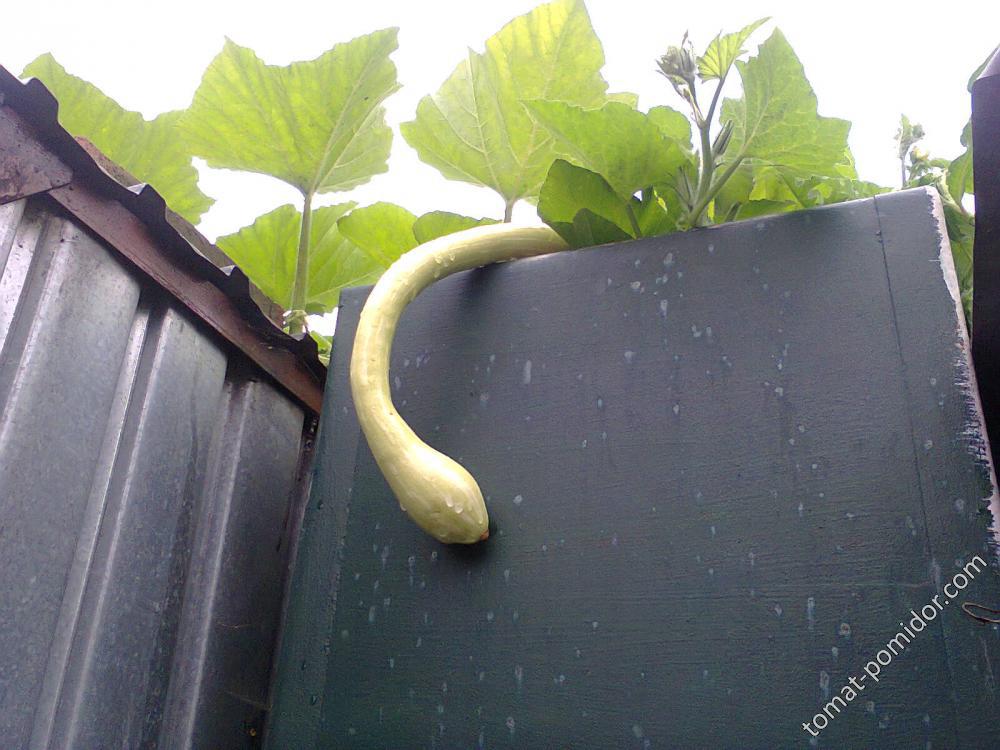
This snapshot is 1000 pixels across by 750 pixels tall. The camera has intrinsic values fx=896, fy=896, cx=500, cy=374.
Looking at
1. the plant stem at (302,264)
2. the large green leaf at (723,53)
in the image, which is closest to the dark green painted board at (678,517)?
the large green leaf at (723,53)

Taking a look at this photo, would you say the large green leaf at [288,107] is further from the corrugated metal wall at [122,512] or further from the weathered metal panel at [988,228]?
the weathered metal panel at [988,228]

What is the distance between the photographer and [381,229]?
91 centimetres

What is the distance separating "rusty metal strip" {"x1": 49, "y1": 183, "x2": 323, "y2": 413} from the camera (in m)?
0.64

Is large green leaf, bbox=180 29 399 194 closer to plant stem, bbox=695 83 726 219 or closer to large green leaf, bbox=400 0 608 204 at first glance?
large green leaf, bbox=400 0 608 204

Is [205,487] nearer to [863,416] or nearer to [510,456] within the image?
[510,456]

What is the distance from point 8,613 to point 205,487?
0.22 metres

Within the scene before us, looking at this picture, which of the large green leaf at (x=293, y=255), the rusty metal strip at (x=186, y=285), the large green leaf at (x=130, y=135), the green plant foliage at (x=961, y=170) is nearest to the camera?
the rusty metal strip at (x=186, y=285)

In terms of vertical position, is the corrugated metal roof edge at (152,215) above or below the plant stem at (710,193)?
below

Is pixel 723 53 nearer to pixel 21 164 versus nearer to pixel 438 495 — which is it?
pixel 438 495

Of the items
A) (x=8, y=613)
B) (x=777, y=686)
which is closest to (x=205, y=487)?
(x=8, y=613)

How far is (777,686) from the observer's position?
0.52 m

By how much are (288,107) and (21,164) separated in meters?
0.37

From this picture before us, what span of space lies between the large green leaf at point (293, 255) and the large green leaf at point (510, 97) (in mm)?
169

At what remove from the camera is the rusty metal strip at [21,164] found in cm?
57
